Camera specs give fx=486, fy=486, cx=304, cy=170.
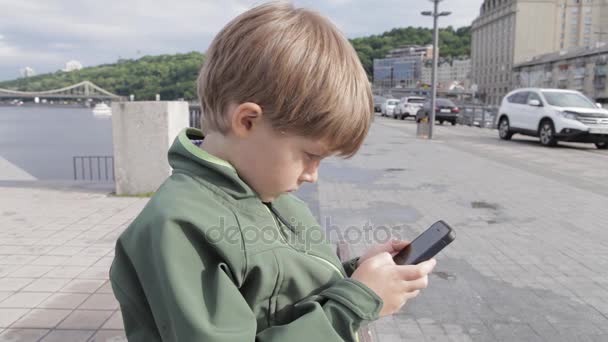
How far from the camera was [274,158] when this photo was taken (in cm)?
100

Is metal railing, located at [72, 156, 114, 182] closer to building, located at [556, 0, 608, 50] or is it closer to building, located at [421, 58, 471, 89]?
building, located at [556, 0, 608, 50]

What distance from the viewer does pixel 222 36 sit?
100 cm

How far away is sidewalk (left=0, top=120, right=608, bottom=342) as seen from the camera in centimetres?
284

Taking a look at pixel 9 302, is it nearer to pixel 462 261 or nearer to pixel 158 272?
pixel 158 272

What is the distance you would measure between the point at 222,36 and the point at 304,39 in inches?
6.9

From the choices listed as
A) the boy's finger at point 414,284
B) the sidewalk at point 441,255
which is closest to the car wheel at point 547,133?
the sidewalk at point 441,255

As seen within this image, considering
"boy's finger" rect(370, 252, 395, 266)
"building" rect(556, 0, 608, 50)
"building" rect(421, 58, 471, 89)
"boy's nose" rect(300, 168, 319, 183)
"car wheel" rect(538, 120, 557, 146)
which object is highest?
"building" rect(556, 0, 608, 50)

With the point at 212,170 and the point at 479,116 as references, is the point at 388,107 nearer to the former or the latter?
the point at 479,116

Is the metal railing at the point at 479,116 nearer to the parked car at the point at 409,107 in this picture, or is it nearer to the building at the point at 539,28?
the parked car at the point at 409,107

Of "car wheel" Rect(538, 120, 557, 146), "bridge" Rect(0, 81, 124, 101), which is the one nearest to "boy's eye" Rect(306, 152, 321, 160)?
"car wheel" Rect(538, 120, 557, 146)

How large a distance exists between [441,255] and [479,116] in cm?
2212

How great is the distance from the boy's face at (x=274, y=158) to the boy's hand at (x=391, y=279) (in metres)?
0.24

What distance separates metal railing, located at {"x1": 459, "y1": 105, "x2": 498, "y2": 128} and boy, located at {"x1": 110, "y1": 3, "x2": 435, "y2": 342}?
74.2 feet

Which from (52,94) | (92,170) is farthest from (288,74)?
(52,94)
